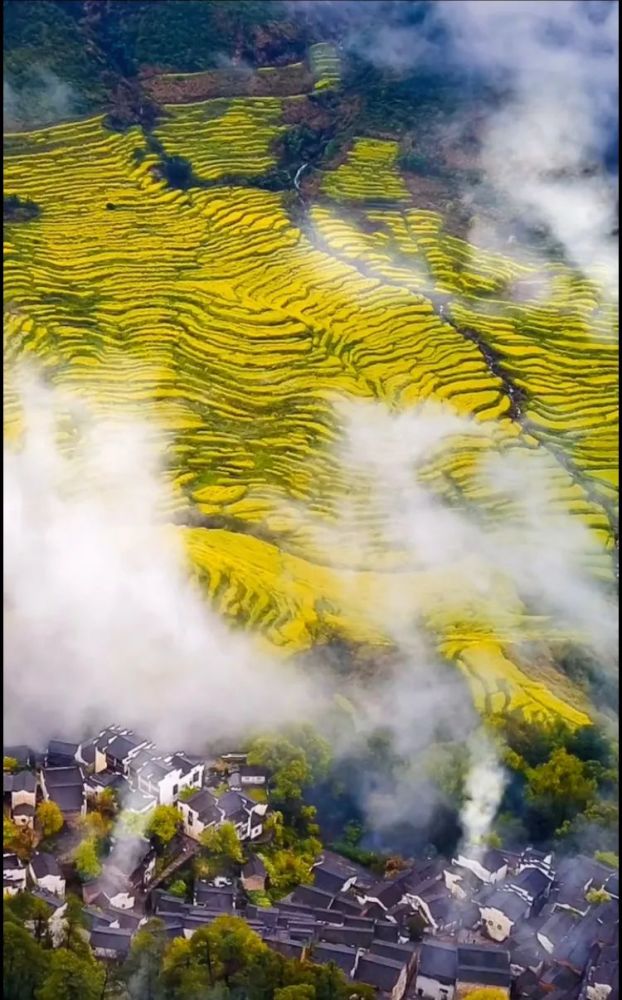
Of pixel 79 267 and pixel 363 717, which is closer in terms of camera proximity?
pixel 363 717

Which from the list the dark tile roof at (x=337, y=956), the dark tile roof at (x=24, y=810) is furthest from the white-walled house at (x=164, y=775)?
the dark tile roof at (x=337, y=956)

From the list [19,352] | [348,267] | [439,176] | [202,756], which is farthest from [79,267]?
[202,756]

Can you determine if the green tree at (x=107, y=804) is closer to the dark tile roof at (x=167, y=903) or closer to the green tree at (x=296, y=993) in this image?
the dark tile roof at (x=167, y=903)

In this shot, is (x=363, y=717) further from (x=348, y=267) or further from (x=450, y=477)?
(x=348, y=267)

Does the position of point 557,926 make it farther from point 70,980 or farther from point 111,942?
point 70,980

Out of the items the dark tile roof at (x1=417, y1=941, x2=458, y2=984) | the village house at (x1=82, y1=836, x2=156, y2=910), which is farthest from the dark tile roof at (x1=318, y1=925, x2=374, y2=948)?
the village house at (x1=82, y1=836, x2=156, y2=910)

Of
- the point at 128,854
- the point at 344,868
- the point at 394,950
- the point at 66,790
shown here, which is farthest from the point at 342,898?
the point at 66,790
